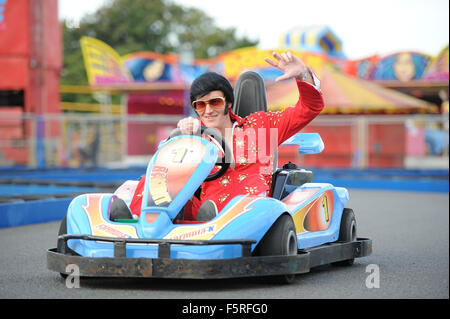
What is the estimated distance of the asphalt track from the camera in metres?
3.99

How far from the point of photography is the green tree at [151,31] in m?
50.0

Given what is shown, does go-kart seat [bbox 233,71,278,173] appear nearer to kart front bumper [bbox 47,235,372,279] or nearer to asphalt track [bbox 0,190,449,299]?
asphalt track [bbox 0,190,449,299]

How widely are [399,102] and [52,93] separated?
966 cm

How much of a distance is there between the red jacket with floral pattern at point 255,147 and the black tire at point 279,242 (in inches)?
17.2

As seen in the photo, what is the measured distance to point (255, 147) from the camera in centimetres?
499

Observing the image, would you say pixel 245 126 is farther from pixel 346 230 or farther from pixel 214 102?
pixel 346 230

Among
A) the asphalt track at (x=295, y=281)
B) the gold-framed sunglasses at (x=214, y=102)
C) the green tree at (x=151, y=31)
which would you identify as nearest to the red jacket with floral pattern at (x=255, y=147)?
the gold-framed sunglasses at (x=214, y=102)

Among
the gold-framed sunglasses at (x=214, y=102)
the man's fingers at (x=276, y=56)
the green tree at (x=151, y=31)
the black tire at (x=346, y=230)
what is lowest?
the black tire at (x=346, y=230)

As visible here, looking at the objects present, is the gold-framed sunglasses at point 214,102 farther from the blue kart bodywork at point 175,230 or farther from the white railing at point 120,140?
the white railing at point 120,140

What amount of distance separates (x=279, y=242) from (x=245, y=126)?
3.59 feet

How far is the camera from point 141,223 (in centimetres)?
420

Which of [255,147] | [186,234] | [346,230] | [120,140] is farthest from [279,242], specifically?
[120,140]

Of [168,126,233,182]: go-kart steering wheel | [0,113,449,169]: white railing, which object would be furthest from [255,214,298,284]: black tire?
[0,113,449,169]: white railing
